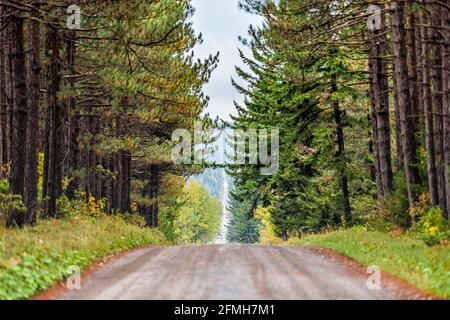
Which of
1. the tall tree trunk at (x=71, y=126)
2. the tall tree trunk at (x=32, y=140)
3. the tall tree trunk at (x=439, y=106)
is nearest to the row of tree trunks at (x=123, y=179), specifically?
the tall tree trunk at (x=71, y=126)

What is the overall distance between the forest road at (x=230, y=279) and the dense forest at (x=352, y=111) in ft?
15.8

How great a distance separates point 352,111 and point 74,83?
545 inches

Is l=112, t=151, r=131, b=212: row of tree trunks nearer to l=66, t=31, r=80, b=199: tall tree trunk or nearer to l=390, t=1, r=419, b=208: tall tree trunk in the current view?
l=66, t=31, r=80, b=199: tall tree trunk

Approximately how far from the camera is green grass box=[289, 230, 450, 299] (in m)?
10.1

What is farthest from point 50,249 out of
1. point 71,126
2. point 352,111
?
point 352,111

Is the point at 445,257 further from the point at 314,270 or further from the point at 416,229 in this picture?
the point at 416,229

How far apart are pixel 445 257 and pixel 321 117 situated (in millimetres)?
16745

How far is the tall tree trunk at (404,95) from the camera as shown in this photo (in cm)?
1833

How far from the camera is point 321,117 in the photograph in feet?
94.6

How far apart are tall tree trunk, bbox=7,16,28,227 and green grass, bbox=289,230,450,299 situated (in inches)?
381

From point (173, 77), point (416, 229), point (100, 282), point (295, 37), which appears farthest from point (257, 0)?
point (100, 282)

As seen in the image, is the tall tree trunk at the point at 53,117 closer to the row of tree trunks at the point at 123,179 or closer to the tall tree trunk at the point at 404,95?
the row of tree trunks at the point at 123,179

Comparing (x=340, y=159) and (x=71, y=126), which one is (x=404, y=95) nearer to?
(x=340, y=159)

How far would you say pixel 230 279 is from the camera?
10.8 m
